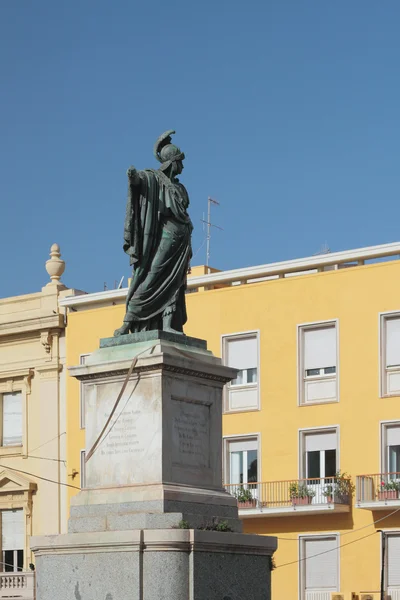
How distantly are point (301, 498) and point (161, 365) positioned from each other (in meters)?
28.9

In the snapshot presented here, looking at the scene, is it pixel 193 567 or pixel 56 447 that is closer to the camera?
pixel 193 567

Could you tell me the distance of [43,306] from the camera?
53.4m

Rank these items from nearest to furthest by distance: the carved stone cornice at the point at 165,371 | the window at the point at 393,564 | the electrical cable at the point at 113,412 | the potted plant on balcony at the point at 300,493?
the carved stone cornice at the point at 165,371 → the electrical cable at the point at 113,412 → the window at the point at 393,564 → the potted plant on balcony at the point at 300,493

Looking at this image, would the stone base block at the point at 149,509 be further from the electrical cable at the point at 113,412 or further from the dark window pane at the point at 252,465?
the dark window pane at the point at 252,465

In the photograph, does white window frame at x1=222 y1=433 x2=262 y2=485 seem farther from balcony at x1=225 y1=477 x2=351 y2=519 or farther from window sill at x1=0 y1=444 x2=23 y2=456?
window sill at x1=0 y1=444 x2=23 y2=456

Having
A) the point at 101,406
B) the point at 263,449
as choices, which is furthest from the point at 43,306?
the point at 101,406

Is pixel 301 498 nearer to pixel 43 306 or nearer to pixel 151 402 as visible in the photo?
pixel 43 306

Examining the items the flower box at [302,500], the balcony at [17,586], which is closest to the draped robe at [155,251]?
the balcony at [17,586]

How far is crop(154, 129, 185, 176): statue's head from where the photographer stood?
1922 cm

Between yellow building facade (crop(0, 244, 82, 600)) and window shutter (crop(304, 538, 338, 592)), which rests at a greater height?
yellow building facade (crop(0, 244, 82, 600))

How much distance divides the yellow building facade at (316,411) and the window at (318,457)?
0.10ft

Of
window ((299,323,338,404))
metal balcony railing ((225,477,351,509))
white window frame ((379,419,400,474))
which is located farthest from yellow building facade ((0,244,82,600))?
white window frame ((379,419,400,474))

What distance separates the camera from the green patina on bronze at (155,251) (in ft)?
61.1

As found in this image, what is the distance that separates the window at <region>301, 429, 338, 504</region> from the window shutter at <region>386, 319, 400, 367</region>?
2791mm
